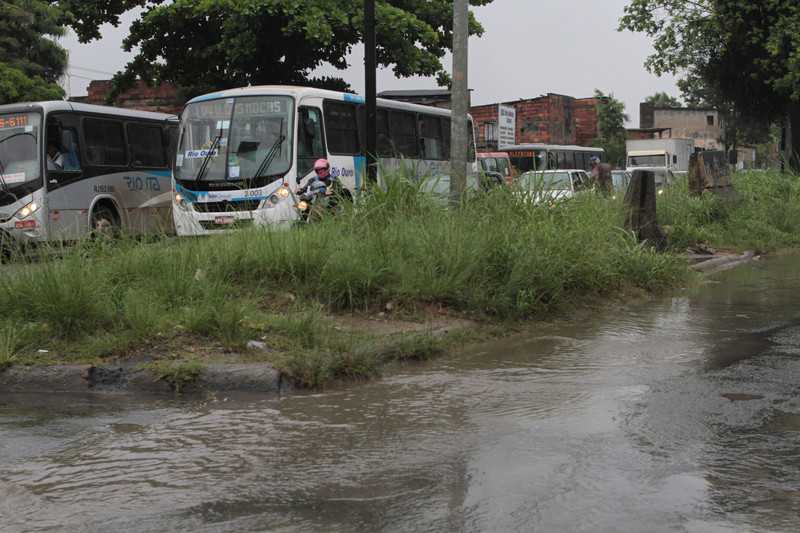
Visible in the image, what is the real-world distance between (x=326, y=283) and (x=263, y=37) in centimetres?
1881

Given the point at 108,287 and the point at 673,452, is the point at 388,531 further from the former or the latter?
the point at 108,287

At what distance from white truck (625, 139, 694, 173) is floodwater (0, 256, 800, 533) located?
121ft

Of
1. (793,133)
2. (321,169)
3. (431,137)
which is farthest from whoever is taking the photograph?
(793,133)

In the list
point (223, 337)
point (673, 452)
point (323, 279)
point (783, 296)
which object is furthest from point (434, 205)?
point (673, 452)

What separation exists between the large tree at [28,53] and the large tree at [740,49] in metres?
20.4

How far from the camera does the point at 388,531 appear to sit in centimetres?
325

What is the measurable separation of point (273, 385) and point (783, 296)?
688 cm

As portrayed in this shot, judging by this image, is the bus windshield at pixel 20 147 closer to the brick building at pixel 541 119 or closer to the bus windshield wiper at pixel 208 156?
the bus windshield wiper at pixel 208 156

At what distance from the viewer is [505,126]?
43719 mm

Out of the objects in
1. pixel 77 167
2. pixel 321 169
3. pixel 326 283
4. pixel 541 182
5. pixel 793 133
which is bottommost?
pixel 326 283

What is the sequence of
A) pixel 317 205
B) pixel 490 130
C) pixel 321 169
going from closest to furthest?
pixel 317 205, pixel 321 169, pixel 490 130

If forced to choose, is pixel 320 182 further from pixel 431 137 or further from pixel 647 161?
pixel 647 161

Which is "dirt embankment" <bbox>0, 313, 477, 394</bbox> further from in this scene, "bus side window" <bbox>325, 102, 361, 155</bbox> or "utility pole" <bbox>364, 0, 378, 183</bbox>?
"bus side window" <bbox>325, 102, 361, 155</bbox>

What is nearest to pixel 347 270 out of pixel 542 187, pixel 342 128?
pixel 542 187
